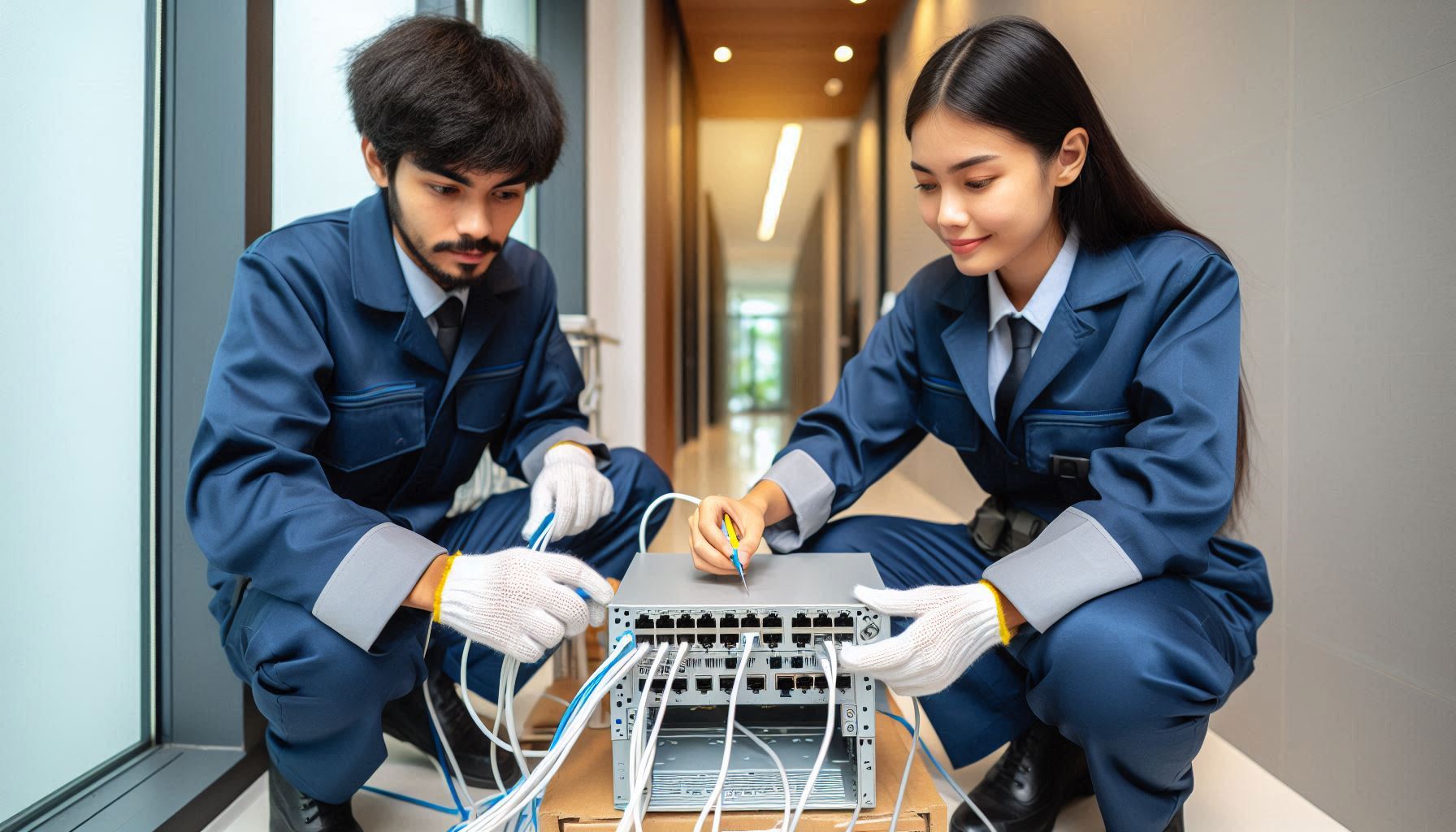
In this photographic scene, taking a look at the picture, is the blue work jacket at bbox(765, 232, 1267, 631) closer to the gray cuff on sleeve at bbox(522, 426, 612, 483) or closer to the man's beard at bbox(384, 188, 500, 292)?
the gray cuff on sleeve at bbox(522, 426, 612, 483)

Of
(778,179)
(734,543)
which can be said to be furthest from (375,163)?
(778,179)

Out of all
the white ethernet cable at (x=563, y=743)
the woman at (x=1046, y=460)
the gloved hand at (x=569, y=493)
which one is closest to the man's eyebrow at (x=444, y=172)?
the gloved hand at (x=569, y=493)

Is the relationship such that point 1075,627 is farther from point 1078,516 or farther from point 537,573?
point 537,573

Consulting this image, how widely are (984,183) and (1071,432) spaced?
32 centimetres

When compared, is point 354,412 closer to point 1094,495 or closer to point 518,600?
point 518,600

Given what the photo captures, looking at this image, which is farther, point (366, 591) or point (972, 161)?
point (972, 161)

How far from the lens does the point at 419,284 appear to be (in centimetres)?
112

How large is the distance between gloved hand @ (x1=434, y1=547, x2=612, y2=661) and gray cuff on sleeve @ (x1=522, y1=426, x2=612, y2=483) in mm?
410

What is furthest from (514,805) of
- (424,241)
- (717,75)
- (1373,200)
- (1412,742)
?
(717,75)

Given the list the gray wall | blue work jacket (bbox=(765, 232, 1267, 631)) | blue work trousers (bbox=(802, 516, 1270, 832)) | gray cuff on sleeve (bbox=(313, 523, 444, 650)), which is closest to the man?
gray cuff on sleeve (bbox=(313, 523, 444, 650))

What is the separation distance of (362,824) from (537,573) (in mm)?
490

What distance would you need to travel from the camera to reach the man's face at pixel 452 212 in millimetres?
1028

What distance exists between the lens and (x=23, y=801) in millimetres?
920

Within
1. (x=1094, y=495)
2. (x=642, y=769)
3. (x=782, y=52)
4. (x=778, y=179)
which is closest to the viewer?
(x=642, y=769)
